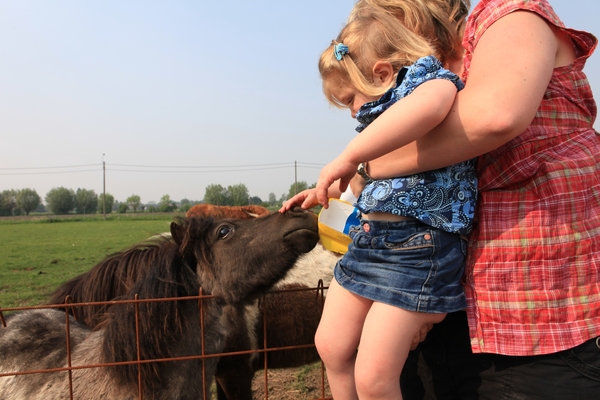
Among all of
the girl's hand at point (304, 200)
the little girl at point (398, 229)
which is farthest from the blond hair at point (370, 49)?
the girl's hand at point (304, 200)

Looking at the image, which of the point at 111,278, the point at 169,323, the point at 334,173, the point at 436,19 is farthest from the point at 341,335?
the point at 111,278

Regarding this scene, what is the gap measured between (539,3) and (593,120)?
0.43m

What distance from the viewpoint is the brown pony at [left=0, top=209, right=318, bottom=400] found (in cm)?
231

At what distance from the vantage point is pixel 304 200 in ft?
7.63

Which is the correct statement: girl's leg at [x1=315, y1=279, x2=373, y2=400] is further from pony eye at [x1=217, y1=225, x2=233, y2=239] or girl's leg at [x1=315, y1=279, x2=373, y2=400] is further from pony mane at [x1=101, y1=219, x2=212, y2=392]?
pony eye at [x1=217, y1=225, x2=233, y2=239]

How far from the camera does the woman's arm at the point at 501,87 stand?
1073mm

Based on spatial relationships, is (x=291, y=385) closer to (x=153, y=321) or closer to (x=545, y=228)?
(x=153, y=321)

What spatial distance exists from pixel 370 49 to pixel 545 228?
0.83 meters

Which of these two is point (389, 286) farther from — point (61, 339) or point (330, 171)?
point (61, 339)

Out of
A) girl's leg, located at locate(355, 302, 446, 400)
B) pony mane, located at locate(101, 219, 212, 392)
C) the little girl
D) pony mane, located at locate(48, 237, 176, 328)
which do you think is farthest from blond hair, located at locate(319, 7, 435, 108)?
pony mane, located at locate(48, 237, 176, 328)

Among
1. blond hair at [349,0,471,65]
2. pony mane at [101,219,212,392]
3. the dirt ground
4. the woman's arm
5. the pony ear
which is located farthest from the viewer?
the dirt ground

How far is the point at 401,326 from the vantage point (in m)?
1.32

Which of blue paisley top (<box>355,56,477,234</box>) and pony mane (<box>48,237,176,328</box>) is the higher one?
blue paisley top (<box>355,56,477,234</box>)

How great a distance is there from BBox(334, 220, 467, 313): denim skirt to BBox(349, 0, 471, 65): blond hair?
675mm
